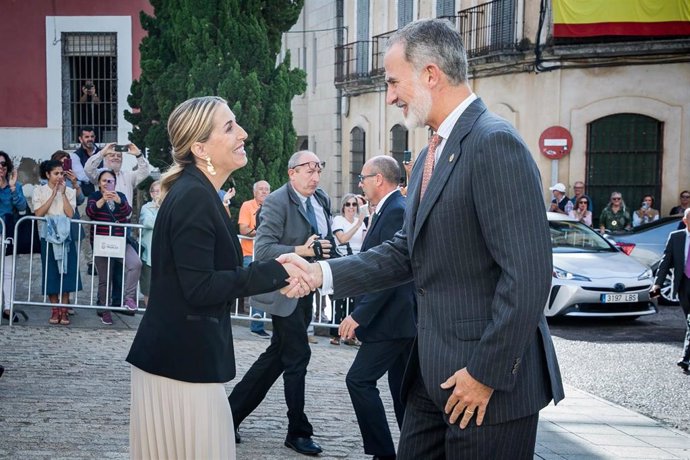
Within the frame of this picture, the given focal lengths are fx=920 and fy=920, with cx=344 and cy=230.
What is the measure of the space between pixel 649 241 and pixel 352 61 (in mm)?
19036

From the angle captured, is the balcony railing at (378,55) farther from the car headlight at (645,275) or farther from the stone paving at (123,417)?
the stone paving at (123,417)

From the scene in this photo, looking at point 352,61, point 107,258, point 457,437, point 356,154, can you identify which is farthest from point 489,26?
point 457,437

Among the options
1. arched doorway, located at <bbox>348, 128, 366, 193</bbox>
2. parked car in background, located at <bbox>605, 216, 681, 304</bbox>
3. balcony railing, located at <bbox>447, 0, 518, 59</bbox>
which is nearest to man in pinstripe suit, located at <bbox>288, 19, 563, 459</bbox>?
parked car in background, located at <bbox>605, 216, 681, 304</bbox>

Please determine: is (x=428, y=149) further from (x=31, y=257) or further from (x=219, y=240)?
(x=31, y=257)

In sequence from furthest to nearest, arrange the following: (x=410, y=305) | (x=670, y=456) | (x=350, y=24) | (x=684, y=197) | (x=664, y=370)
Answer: (x=350, y=24) < (x=684, y=197) < (x=664, y=370) < (x=670, y=456) < (x=410, y=305)

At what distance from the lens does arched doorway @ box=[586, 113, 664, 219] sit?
2281 centimetres

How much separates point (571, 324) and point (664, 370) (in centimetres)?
328

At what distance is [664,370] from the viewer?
390 inches

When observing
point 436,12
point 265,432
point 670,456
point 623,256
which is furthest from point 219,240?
point 436,12

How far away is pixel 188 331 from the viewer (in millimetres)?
3699

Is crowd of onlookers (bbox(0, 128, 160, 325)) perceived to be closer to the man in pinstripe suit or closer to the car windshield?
the car windshield

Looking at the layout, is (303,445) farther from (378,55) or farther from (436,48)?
(378,55)

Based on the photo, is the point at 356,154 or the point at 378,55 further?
the point at 356,154

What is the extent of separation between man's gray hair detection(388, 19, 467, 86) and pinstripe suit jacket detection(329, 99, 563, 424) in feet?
0.53
